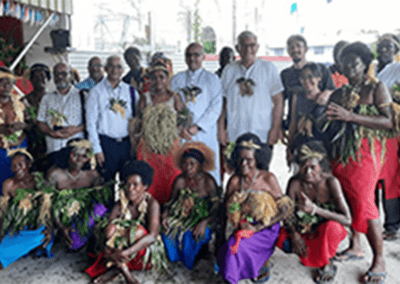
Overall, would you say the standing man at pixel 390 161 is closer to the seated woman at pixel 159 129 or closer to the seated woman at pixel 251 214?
the seated woman at pixel 251 214

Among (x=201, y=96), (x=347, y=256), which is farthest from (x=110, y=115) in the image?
(x=347, y=256)

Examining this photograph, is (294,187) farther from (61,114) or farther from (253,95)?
(61,114)

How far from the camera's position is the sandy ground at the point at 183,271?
2.88 meters

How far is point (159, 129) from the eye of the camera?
3412mm

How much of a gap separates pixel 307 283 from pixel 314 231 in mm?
421

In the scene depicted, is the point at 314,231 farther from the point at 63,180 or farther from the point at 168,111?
the point at 63,180

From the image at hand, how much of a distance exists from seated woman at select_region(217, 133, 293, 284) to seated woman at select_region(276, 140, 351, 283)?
0.12 m

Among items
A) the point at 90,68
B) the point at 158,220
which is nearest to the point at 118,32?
the point at 90,68

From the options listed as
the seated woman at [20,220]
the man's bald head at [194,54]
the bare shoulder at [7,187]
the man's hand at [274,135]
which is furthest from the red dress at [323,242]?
the bare shoulder at [7,187]

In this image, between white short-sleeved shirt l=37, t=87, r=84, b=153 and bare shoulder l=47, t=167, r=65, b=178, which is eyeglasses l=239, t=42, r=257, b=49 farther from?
bare shoulder l=47, t=167, r=65, b=178

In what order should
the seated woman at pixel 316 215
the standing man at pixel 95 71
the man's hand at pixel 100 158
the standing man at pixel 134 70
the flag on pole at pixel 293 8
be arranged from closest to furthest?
the seated woman at pixel 316 215, the man's hand at pixel 100 158, the standing man at pixel 95 71, the standing man at pixel 134 70, the flag on pole at pixel 293 8

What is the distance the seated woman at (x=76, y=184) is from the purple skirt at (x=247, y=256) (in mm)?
1263

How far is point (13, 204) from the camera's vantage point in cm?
310

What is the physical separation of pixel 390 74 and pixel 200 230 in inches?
101
